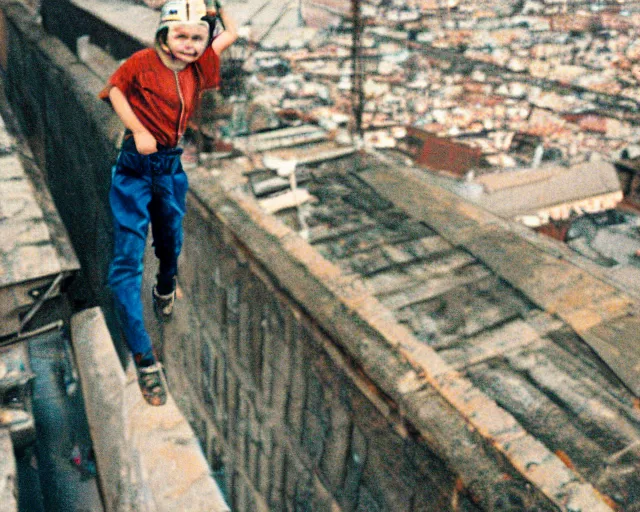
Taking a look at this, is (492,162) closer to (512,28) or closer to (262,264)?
(262,264)

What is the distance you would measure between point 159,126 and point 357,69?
5355 millimetres

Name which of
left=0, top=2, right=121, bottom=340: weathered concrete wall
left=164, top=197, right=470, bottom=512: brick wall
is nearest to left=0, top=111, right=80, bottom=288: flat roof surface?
left=0, top=2, right=121, bottom=340: weathered concrete wall

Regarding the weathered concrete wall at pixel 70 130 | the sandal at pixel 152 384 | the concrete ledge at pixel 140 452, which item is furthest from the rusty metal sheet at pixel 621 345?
the weathered concrete wall at pixel 70 130

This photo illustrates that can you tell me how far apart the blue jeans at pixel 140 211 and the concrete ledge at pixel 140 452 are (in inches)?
71.4

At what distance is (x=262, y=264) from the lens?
17.1 ft

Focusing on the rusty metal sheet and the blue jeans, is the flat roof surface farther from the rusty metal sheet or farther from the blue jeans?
the rusty metal sheet

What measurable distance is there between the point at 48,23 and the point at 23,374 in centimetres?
1170

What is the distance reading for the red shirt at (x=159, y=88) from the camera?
2264 mm

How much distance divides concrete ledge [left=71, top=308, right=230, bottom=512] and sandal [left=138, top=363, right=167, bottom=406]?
1088 mm

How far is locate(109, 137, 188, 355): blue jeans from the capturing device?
237cm

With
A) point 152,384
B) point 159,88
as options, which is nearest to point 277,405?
point 152,384

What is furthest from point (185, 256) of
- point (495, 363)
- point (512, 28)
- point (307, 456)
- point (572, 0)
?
point (572, 0)

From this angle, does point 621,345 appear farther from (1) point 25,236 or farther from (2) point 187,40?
(1) point 25,236

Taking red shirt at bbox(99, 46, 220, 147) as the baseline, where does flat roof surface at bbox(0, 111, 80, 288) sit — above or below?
below
